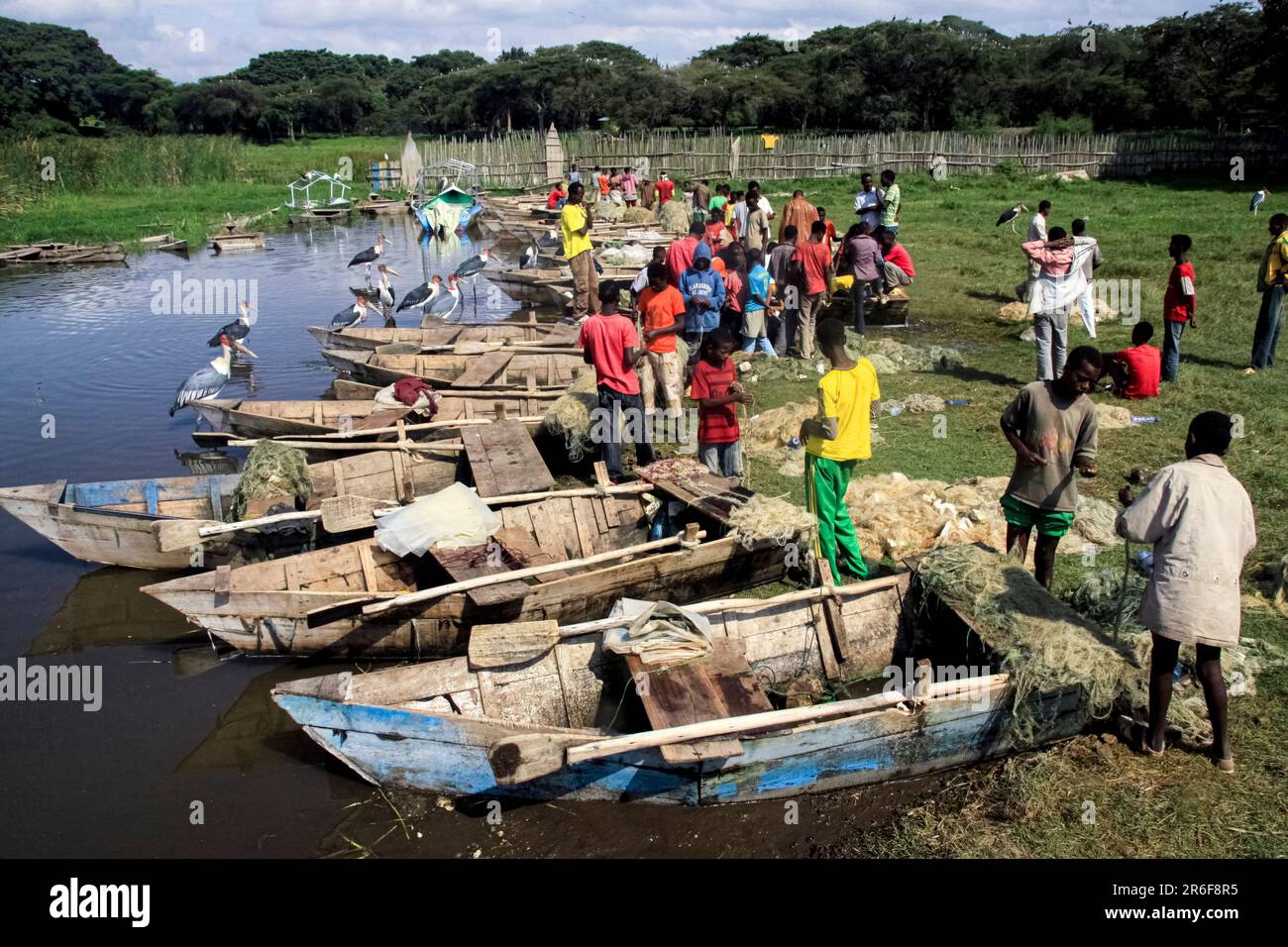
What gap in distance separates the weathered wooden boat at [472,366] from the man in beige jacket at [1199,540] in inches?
339

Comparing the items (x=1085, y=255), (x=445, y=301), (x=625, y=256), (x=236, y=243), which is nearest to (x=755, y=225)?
(x=625, y=256)

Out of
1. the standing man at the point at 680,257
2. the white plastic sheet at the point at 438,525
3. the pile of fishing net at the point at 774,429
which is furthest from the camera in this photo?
the standing man at the point at 680,257

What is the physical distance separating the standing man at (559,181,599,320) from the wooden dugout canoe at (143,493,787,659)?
23.4 ft

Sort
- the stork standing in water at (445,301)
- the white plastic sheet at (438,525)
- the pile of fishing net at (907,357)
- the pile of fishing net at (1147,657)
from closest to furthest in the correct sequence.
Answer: the pile of fishing net at (1147,657) → the white plastic sheet at (438,525) → the pile of fishing net at (907,357) → the stork standing in water at (445,301)

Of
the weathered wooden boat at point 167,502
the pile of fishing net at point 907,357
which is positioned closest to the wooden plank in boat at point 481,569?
the weathered wooden boat at point 167,502

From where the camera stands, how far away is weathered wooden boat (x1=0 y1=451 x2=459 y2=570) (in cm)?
823

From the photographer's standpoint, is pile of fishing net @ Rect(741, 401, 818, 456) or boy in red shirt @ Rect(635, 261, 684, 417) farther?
pile of fishing net @ Rect(741, 401, 818, 456)

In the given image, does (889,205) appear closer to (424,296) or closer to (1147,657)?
(424,296)

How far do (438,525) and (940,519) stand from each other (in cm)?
426

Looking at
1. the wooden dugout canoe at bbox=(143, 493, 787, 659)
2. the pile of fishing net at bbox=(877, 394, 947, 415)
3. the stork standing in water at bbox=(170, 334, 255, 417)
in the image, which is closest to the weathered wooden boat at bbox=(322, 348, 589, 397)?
the stork standing in water at bbox=(170, 334, 255, 417)

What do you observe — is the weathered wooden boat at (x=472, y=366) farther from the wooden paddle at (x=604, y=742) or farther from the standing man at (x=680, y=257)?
the wooden paddle at (x=604, y=742)

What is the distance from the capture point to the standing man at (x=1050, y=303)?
33.6 ft

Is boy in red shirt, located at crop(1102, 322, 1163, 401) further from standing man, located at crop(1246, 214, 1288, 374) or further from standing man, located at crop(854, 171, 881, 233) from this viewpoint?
standing man, located at crop(854, 171, 881, 233)
